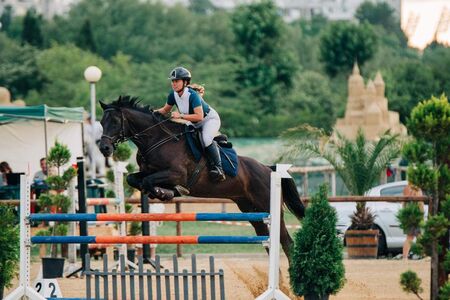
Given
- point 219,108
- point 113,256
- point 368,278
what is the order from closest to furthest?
1. point 368,278
2. point 113,256
3. point 219,108

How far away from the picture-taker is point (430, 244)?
11812mm

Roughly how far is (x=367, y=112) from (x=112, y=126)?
35.2 meters

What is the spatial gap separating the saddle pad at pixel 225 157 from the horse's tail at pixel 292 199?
0.85 metres

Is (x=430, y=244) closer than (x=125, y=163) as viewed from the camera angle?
Yes

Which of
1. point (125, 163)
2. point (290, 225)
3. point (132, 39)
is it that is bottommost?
point (290, 225)

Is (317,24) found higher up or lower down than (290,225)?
higher up

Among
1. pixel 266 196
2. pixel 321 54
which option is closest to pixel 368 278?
pixel 266 196

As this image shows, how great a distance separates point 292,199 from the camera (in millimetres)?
14398

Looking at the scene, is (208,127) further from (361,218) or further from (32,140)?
(32,140)

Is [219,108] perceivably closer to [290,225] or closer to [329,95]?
[329,95]

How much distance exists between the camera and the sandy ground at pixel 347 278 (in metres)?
13.5

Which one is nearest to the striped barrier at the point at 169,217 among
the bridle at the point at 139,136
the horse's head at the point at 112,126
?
the horse's head at the point at 112,126

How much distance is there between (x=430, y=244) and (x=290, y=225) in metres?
12.1

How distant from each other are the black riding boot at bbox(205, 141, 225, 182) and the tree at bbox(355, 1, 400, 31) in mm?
123375
